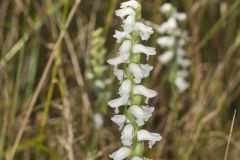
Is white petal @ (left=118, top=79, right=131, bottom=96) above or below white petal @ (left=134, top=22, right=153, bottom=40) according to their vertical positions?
below

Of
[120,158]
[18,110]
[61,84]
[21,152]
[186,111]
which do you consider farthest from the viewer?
[186,111]

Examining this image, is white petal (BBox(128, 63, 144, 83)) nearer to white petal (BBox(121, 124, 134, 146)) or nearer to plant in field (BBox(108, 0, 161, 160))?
plant in field (BBox(108, 0, 161, 160))

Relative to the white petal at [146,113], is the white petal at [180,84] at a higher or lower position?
higher

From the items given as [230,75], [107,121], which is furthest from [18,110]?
[230,75]

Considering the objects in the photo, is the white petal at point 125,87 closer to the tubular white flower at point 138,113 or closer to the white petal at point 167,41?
the tubular white flower at point 138,113

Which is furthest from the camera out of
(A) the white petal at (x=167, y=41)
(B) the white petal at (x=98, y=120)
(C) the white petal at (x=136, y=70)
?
(A) the white petal at (x=167, y=41)

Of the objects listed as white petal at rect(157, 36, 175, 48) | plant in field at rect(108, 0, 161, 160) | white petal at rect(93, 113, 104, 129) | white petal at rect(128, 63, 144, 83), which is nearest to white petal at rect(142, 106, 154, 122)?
plant in field at rect(108, 0, 161, 160)

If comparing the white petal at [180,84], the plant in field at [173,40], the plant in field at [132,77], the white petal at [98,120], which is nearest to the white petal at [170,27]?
the plant in field at [173,40]

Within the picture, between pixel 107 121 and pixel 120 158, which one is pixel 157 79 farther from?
pixel 120 158
